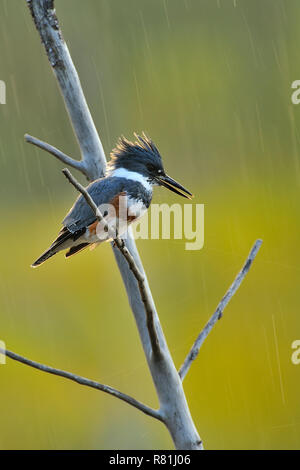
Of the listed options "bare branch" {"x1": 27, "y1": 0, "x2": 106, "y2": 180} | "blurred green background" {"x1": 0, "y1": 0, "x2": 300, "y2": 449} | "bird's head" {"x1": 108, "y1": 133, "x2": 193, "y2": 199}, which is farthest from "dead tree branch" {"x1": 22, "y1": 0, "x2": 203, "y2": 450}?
"blurred green background" {"x1": 0, "y1": 0, "x2": 300, "y2": 449}

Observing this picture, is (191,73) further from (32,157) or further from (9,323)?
(9,323)

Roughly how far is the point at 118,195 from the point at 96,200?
67mm

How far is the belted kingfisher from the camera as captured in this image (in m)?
1.71

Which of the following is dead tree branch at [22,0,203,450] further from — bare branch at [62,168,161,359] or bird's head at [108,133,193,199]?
bird's head at [108,133,193,199]

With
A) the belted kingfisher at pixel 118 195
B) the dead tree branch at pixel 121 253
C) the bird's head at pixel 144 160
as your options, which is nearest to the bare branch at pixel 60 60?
the dead tree branch at pixel 121 253

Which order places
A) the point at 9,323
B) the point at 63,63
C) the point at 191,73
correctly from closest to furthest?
the point at 63,63
the point at 9,323
the point at 191,73

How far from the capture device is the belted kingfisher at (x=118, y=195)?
1705mm

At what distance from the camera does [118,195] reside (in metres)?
1.77

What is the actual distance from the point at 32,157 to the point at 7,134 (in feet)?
0.84

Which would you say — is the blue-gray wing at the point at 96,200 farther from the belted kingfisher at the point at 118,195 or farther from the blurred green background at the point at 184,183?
the blurred green background at the point at 184,183

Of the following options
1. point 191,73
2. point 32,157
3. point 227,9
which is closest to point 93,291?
point 32,157

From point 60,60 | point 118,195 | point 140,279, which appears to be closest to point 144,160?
point 118,195

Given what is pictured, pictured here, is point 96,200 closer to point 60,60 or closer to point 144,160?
point 144,160

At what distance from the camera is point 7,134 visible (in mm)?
4066
